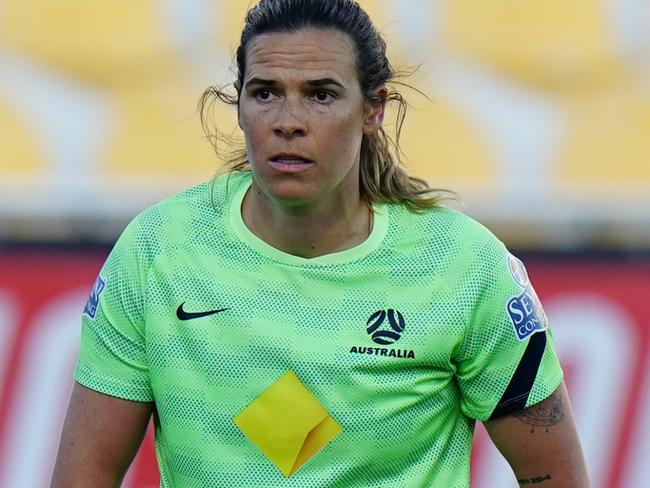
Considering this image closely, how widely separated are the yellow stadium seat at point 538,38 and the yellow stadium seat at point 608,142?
0.12 meters

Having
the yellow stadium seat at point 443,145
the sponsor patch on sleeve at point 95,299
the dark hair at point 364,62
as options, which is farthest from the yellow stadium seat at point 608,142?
the sponsor patch on sleeve at point 95,299

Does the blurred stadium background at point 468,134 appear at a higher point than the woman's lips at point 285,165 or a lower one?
lower

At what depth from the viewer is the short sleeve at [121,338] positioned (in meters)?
2.74

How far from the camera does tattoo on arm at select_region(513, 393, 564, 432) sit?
9.09 feet

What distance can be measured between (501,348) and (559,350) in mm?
2317

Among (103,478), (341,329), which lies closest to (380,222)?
(341,329)

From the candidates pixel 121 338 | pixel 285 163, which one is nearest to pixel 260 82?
pixel 285 163

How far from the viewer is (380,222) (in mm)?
2809

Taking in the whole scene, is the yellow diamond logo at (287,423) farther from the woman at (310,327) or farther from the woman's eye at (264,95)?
the woman's eye at (264,95)

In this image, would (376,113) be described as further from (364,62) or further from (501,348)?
(501,348)

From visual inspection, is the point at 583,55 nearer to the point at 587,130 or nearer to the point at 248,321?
the point at 587,130

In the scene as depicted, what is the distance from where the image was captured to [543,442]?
9.15ft

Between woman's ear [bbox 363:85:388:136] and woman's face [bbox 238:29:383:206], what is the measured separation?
54 millimetres

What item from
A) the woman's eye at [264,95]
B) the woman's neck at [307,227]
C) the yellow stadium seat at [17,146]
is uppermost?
the woman's eye at [264,95]
